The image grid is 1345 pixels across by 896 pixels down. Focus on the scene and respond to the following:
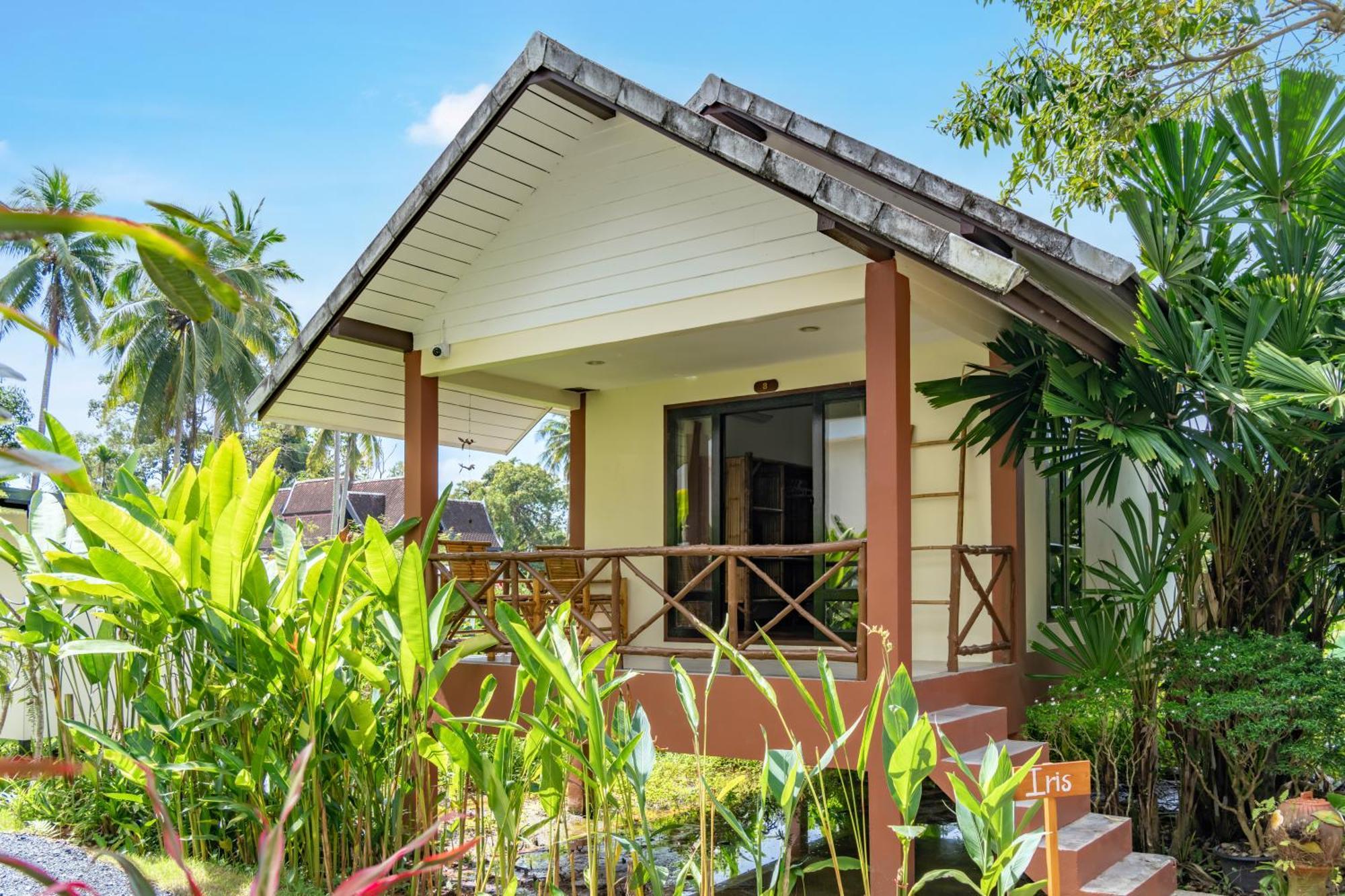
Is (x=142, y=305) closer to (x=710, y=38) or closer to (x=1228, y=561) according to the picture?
(x=710, y=38)

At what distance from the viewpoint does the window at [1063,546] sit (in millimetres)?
8609

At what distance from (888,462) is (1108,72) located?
6251mm

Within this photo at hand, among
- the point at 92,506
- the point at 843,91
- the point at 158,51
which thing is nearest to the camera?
the point at 92,506

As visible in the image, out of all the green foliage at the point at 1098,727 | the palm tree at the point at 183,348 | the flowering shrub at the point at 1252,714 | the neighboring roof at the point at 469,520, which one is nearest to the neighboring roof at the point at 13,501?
the green foliage at the point at 1098,727

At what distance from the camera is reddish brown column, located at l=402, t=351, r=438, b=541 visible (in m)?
8.52

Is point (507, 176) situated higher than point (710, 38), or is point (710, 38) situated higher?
point (710, 38)

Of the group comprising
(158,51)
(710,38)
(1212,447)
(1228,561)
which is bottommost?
(1228,561)

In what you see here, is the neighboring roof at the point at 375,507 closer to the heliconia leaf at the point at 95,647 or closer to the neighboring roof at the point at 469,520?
the neighboring roof at the point at 469,520

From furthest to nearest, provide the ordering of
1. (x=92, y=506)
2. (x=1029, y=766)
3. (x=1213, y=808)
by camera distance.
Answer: (x=1213, y=808), (x=92, y=506), (x=1029, y=766)

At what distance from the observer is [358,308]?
8.31m

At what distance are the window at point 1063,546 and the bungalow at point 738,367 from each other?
38 millimetres

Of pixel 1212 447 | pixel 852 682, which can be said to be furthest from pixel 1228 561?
pixel 852 682

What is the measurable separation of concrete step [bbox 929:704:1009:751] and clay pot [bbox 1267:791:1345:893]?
147cm

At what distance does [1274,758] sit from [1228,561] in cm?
118
